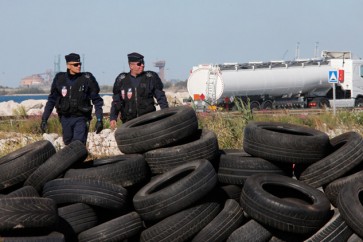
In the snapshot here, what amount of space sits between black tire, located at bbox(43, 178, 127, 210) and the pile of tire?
0.01m

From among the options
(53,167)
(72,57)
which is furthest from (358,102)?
(53,167)

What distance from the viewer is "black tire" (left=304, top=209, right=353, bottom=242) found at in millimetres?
8070

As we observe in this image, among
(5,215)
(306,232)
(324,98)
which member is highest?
(5,215)

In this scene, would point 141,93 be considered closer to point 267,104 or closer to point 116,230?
point 116,230

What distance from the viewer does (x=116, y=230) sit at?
8273 millimetres

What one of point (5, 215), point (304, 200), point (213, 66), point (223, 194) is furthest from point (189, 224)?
point (213, 66)

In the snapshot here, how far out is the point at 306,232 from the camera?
8062mm

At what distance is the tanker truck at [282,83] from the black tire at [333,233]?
102 feet

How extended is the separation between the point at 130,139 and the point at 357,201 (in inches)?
116

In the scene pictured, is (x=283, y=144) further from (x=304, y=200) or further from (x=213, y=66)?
(x=213, y=66)

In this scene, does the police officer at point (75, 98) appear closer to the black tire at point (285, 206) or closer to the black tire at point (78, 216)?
the black tire at point (78, 216)

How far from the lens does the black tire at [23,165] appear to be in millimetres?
8977

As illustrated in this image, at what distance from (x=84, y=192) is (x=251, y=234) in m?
1.91

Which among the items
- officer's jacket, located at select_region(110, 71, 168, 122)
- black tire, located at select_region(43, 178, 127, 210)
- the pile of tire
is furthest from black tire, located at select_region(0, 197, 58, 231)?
officer's jacket, located at select_region(110, 71, 168, 122)
